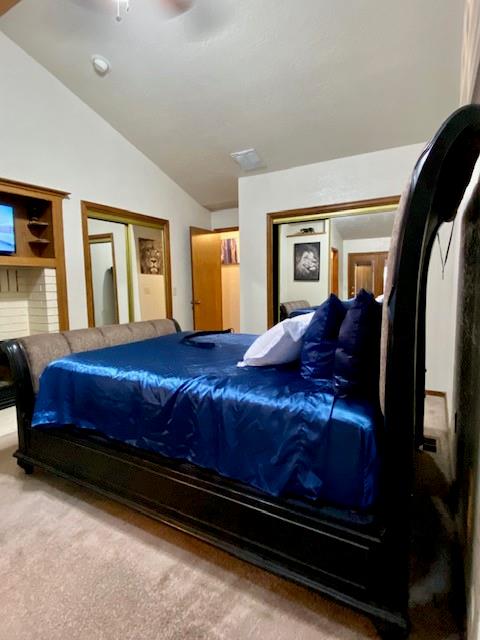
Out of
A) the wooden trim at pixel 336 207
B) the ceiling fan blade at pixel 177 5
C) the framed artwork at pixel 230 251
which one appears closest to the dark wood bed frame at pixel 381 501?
the ceiling fan blade at pixel 177 5

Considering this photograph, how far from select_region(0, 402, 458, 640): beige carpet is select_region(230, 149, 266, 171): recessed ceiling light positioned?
3813 mm

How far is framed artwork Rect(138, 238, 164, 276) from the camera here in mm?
5398

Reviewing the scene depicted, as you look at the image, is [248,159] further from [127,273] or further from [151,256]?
[127,273]

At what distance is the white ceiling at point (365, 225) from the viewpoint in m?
3.95

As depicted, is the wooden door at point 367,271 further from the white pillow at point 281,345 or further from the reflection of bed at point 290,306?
the white pillow at point 281,345

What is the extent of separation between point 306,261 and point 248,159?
145cm

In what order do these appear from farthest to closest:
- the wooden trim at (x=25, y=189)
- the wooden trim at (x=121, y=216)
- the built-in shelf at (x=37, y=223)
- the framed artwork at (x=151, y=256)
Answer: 1. the framed artwork at (x=151, y=256)
2. the wooden trim at (x=121, y=216)
3. the built-in shelf at (x=37, y=223)
4. the wooden trim at (x=25, y=189)

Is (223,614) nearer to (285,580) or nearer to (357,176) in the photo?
(285,580)

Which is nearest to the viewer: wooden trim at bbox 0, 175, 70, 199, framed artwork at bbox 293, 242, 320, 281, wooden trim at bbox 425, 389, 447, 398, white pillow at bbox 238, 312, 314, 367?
white pillow at bbox 238, 312, 314, 367

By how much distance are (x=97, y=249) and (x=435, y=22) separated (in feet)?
15.4

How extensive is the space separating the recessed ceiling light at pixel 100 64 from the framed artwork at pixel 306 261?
9.09 ft

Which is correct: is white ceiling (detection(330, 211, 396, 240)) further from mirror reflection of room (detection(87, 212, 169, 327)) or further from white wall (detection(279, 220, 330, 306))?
mirror reflection of room (detection(87, 212, 169, 327))

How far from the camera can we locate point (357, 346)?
4.24 ft

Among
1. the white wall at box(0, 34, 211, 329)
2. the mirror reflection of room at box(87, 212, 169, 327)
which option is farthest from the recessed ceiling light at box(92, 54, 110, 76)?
the mirror reflection of room at box(87, 212, 169, 327)
